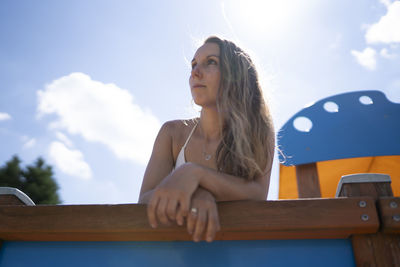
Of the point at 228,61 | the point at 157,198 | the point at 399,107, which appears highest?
the point at 399,107

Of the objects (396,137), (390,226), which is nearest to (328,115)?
(396,137)

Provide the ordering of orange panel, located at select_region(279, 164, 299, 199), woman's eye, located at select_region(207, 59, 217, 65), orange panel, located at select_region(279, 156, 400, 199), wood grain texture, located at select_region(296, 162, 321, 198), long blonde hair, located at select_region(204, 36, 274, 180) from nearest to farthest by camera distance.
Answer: long blonde hair, located at select_region(204, 36, 274, 180) → woman's eye, located at select_region(207, 59, 217, 65) → wood grain texture, located at select_region(296, 162, 321, 198) → orange panel, located at select_region(279, 156, 400, 199) → orange panel, located at select_region(279, 164, 299, 199)

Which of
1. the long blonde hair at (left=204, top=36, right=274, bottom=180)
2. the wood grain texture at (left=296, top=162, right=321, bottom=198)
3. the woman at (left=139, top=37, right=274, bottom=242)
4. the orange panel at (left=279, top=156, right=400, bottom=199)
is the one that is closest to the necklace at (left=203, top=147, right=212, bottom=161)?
the woman at (left=139, top=37, right=274, bottom=242)

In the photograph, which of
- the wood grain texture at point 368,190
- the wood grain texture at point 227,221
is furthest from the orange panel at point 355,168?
the wood grain texture at point 227,221

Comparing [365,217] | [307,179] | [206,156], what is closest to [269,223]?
[365,217]

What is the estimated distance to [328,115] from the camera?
3.42 metres

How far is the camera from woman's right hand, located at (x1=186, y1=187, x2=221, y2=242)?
0.65 m

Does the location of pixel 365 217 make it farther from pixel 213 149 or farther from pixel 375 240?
pixel 213 149

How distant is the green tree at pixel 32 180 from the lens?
16891 millimetres

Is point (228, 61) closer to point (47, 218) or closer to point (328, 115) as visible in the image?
point (47, 218)

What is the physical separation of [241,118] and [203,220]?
2.17ft

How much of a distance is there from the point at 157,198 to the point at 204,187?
15 cm

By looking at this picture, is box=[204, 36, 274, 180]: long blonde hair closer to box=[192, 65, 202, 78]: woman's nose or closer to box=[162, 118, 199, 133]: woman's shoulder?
box=[192, 65, 202, 78]: woman's nose

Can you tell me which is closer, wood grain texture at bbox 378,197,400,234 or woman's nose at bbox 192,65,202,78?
wood grain texture at bbox 378,197,400,234
